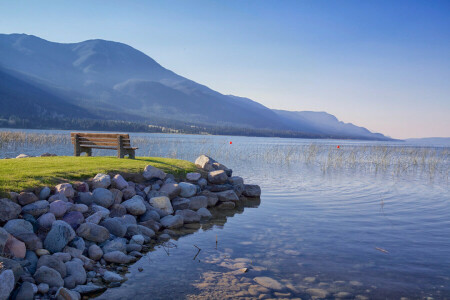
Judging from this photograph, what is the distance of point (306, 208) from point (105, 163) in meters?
8.70

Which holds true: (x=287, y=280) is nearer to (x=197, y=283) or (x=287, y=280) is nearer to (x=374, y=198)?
(x=197, y=283)

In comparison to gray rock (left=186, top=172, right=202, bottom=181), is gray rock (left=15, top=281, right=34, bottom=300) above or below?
below

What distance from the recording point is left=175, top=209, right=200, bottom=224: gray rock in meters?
11.9

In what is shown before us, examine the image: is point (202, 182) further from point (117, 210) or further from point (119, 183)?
point (117, 210)

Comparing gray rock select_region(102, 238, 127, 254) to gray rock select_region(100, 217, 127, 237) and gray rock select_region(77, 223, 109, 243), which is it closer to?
gray rock select_region(77, 223, 109, 243)

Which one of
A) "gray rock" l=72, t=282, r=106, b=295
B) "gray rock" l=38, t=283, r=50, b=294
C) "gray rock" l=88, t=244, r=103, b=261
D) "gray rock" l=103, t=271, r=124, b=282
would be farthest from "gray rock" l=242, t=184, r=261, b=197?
"gray rock" l=38, t=283, r=50, b=294

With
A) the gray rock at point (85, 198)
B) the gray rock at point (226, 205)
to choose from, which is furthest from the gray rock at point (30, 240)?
the gray rock at point (226, 205)

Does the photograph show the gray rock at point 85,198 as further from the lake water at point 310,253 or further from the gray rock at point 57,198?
the lake water at point 310,253

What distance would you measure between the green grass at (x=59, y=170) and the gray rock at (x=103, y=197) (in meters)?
1.25

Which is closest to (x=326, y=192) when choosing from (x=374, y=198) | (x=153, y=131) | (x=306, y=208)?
(x=374, y=198)

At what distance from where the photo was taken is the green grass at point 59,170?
32.0ft

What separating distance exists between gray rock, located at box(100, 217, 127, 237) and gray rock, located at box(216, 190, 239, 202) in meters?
6.18

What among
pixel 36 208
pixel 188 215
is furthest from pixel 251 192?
pixel 36 208

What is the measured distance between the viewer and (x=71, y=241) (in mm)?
8031
